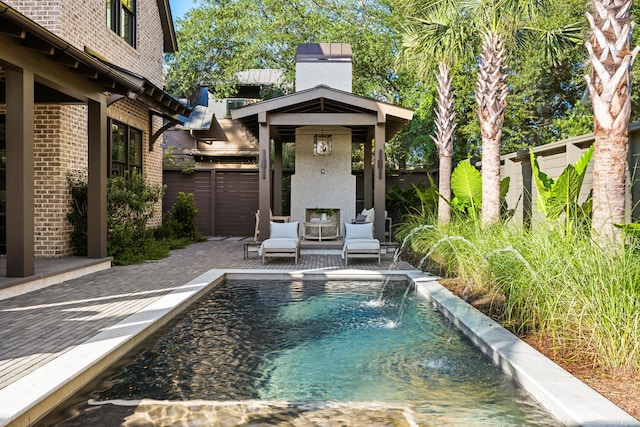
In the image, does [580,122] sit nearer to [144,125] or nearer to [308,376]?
[144,125]

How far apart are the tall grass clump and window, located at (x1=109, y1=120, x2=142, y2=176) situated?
9.01 metres

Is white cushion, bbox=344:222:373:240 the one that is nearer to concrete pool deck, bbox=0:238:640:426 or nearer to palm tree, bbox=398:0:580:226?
concrete pool deck, bbox=0:238:640:426

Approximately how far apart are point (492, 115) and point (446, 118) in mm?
3729

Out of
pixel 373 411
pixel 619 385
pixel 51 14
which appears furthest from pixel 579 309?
pixel 51 14

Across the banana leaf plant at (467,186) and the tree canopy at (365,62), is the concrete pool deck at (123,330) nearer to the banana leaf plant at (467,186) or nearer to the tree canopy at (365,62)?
the banana leaf plant at (467,186)

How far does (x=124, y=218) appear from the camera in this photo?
10797 millimetres

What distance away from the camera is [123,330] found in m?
5.13

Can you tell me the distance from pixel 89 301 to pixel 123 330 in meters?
1.86

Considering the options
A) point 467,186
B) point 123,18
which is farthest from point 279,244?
point 123,18

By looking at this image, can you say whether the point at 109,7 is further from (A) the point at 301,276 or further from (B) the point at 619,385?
(B) the point at 619,385

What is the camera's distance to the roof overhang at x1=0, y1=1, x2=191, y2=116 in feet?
21.0

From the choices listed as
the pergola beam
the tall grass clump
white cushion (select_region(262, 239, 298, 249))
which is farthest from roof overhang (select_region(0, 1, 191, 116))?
the tall grass clump

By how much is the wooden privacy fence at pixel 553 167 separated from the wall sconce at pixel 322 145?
4837mm

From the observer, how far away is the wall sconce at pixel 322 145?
15172 millimetres
